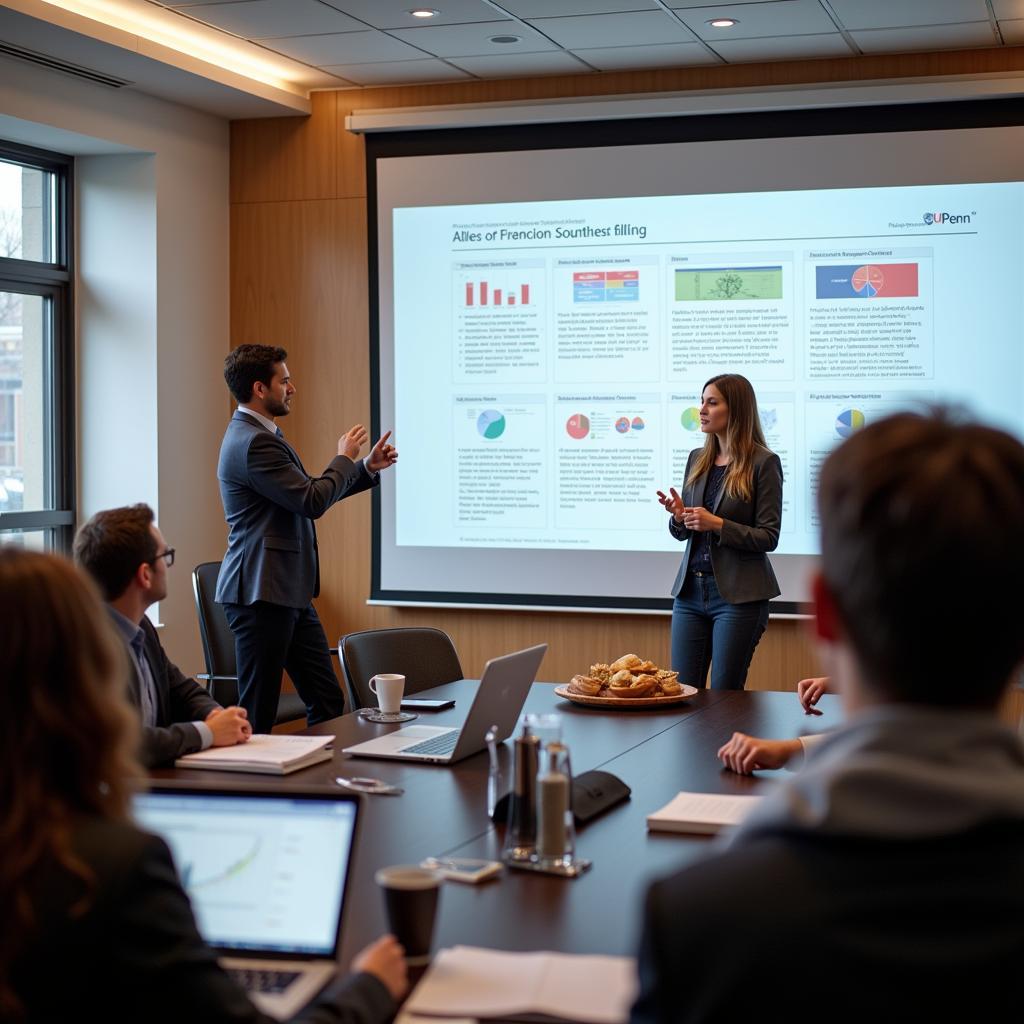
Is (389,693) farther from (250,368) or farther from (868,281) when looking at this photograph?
(868,281)

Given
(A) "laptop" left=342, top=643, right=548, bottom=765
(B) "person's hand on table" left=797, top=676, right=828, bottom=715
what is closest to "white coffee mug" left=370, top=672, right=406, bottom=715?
(A) "laptop" left=342, top=643, right=548, bottom=765

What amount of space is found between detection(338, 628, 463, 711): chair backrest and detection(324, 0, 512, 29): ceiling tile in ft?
8.19

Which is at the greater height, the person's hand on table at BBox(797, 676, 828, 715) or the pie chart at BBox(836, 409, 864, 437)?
the pie chart at BBox(836, 409, 864, 437)

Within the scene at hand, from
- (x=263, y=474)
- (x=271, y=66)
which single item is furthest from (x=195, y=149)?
(x=263, y=474)

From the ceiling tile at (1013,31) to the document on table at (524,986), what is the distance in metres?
4.68

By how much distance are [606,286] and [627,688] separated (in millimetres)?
2928

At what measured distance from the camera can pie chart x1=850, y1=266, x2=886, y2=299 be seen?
555cm

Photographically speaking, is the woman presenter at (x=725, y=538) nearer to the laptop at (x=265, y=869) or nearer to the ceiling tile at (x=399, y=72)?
the ceiling tile at (x=399, y=72)

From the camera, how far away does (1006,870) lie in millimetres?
926

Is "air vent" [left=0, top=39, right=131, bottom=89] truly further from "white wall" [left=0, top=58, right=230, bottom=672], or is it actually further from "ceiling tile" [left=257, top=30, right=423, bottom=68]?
"ceiling tile" [left=257, top=30, right=423, bottom=68]

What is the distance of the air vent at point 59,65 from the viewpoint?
495 cm

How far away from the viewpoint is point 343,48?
555cm

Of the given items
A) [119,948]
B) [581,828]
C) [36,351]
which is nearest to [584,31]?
[36,351]

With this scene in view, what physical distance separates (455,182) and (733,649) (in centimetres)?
276
